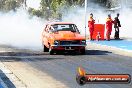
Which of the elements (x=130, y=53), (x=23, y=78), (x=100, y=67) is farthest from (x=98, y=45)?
(x=23, y=78)

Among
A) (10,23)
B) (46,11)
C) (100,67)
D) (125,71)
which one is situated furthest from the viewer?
(46,11)

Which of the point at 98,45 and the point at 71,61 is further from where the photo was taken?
the point at 98,45

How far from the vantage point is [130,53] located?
22.0m

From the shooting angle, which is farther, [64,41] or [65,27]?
[65,27]

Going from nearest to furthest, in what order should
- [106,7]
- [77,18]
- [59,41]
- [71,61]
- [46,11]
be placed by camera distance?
[71,61] → [59,41] → [77,18] → [106,7] → [46,11]

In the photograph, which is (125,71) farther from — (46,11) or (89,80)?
(46,11)

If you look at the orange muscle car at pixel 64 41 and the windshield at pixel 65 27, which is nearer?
the orange muscle car at pixel 64 41

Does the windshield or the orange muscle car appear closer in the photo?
A: the orange muscle car

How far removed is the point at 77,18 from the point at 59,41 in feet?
134

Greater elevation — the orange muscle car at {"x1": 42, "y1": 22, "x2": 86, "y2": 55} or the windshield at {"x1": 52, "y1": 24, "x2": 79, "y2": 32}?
the windshield at {"x1": 52, "y1": 24, "x2": 79, "y2": 32}

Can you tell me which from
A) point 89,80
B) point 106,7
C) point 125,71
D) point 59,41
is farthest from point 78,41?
point 106,7

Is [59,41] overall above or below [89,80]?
below

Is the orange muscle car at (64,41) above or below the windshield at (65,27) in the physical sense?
below

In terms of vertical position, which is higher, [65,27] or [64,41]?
[65,27]
